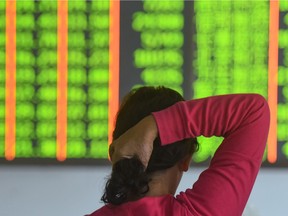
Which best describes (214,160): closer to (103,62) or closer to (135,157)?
(135,157)

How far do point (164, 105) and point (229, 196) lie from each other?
0.13 metres

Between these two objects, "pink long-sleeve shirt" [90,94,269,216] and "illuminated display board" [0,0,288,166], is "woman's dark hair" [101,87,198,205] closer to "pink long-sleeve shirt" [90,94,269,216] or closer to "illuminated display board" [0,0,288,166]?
"pink long-sleeve shirt" [90,94,269,216]

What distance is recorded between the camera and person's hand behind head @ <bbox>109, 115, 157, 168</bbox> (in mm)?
575

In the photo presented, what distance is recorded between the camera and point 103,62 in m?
1.31

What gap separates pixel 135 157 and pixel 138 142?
17mm

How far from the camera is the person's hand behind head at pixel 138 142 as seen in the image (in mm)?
575

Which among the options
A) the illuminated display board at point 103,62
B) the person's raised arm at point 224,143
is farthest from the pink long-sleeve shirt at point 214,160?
the illuminated display board at point 103,62

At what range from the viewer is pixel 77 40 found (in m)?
1.31

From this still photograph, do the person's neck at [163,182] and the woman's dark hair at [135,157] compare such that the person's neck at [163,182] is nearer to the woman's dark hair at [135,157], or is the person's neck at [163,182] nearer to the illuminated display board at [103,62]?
the woman's dark hair at [135,157]

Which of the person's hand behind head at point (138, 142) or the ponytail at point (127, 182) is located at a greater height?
the person's hand behind head at point (138, 142)

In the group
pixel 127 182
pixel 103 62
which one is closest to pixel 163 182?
pixel 127 182

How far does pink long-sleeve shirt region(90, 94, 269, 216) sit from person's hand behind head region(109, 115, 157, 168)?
12 mm

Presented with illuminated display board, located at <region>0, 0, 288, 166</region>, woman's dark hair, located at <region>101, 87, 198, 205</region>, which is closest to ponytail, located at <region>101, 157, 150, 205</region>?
woman's dark hair, located at <region>101, 87, 198, 205</region>

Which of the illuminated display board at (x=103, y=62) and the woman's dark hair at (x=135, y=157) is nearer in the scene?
the woman's dark hair at (x=135, y=157)
